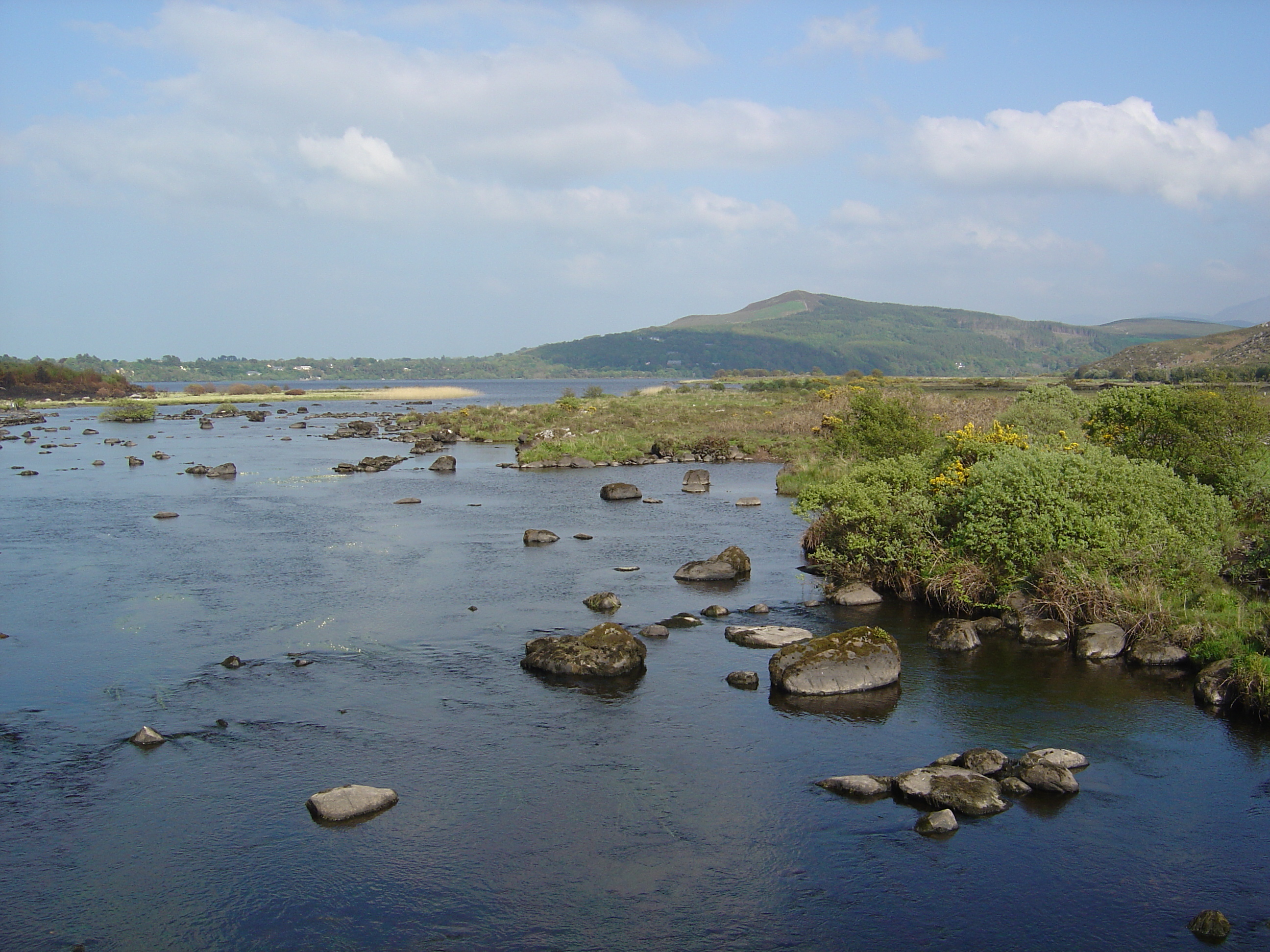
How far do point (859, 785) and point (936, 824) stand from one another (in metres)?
1.69

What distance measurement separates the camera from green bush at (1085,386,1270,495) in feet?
112

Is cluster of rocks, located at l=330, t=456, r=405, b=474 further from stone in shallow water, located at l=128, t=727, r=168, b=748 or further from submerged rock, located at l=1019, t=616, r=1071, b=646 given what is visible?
submerged rock, located at l=1019, t=616, r=1071, b=646

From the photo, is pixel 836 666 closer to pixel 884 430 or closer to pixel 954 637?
pixel 954 637

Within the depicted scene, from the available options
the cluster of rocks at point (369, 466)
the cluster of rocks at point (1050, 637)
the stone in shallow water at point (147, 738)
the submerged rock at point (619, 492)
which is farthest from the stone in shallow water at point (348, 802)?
the cluster of rocks at point (369, 466)

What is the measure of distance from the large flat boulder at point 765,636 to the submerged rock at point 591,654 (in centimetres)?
313

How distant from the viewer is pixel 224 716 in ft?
69.6

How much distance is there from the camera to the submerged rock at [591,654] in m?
23.9

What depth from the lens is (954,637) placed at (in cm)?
2623

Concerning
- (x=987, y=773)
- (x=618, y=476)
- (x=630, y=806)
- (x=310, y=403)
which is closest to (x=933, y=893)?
(x=987, y=773)

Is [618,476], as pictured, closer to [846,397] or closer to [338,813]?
[846,397]

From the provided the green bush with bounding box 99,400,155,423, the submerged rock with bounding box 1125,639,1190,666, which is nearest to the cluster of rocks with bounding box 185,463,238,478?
the submerged rock with bounding box 1125,639,1190,666

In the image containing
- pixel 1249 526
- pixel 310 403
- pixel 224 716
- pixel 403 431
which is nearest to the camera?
pixel 224 716

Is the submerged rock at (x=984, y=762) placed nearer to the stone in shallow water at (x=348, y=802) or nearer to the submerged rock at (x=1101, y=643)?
the submerged rock at (x=1101, y=643)

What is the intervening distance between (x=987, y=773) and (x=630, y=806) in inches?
277
